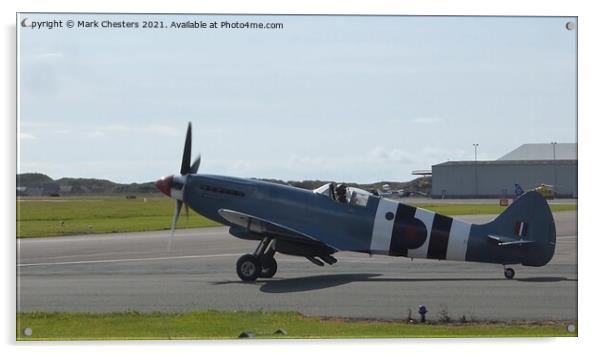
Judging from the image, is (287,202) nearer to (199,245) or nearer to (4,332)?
(199,245)

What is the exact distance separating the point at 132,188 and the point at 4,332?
5.94 feet

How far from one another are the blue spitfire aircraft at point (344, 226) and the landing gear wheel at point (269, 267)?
1cm

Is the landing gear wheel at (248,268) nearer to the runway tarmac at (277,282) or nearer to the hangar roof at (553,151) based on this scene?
the runway tarmac at (277,282)

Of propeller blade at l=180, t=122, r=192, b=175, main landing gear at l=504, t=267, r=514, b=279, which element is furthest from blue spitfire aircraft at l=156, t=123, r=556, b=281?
propeller blade at l=180, t=122, r=192, b=175

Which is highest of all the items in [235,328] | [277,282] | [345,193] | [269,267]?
[345,193]

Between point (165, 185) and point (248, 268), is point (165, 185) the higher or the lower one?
the higher one

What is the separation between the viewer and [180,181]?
8820 millimetres

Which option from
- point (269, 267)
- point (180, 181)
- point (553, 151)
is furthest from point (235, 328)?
point (553, 151)

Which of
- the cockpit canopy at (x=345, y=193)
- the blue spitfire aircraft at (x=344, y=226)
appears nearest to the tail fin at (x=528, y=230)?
the blue spitfire aircraft at (x=344, y=226)

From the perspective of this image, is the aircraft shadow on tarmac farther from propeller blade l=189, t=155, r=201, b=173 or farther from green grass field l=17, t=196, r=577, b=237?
propeller blade l=189, t=155, r=201, b=173

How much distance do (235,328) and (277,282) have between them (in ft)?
6.97

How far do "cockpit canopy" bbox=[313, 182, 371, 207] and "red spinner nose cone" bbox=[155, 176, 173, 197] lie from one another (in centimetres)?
163

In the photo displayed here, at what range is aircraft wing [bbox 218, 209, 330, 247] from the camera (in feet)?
32.4

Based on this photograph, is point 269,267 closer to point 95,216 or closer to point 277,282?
point 277,282
